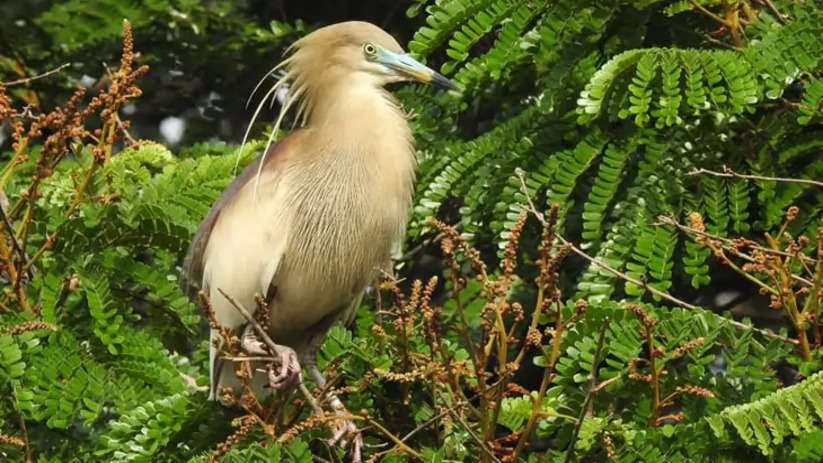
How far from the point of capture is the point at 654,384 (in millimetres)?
3168

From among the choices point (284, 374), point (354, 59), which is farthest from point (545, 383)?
point (354, 59)

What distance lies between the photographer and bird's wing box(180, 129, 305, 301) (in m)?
4.39

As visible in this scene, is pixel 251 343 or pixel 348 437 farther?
pixel 251 343

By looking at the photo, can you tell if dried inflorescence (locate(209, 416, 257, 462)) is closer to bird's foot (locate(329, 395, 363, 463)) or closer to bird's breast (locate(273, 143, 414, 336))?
bird's foot (locate(329, 395, 363, 463))

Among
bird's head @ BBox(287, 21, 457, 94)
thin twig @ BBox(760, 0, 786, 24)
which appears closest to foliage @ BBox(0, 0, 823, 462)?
thin twig @ BBox(760, 0, 786, 24)

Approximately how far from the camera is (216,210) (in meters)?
4.42

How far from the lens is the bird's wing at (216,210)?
4.39m

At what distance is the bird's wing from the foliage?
5cm

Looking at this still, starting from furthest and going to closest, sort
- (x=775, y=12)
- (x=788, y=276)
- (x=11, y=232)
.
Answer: (x=775, y=12)
(x=11, y=232)
(x=788, y=276)

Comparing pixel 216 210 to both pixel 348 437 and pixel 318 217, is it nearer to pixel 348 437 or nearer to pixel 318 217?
pixel 318 217

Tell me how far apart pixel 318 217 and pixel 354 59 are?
0.58 m

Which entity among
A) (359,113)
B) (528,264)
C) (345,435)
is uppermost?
(359,113)

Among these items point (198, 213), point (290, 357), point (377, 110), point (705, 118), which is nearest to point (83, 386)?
point (290, 357)

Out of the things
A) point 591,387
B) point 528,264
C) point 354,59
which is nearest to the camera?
point 591,387
